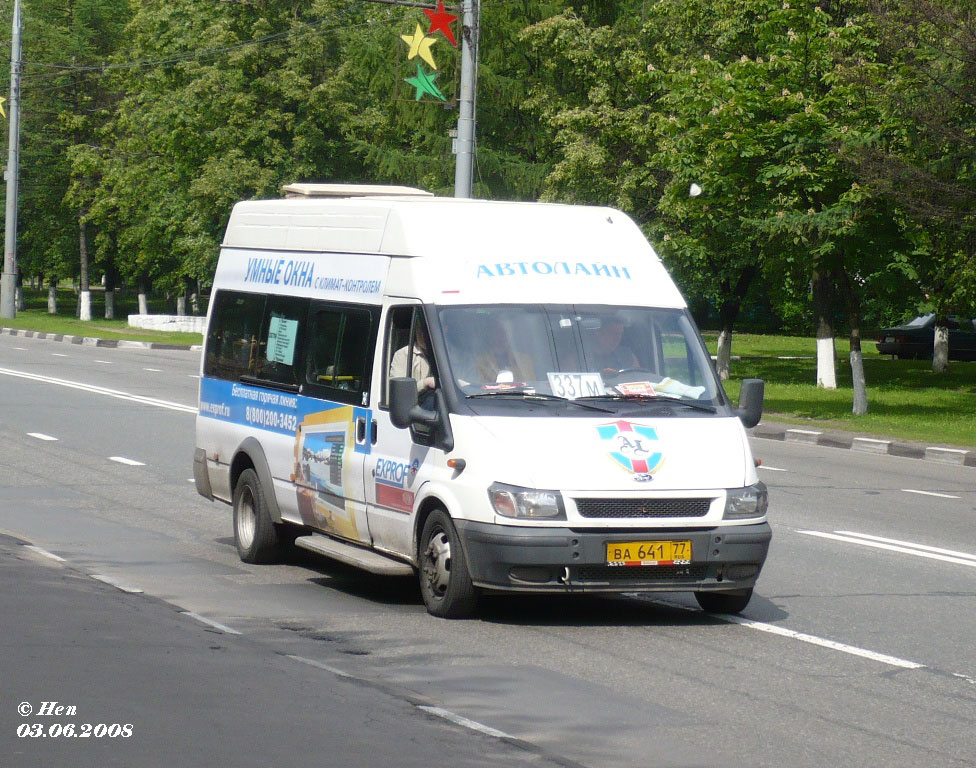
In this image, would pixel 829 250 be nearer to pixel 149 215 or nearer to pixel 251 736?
pixel 251 736

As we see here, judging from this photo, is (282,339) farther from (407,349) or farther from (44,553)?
(44,553)

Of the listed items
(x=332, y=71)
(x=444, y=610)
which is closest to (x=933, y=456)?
(x=444, y=610)

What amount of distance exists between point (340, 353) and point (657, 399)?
2.26 m

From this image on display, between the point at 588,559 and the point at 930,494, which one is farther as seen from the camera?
the point at 930,494

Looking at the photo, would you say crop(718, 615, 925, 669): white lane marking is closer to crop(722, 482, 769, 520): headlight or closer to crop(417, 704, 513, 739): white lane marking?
crop(722, 482, 769, 520): headlight

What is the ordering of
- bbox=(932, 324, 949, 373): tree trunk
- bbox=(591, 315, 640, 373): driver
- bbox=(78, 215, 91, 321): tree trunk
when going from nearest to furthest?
1. bbox=(591, 315, 640, 373): driver
2. bbox=(932, 324, 949, 373): tree trunk
3. bbox=(78, 215, 91, 321): tree trunk

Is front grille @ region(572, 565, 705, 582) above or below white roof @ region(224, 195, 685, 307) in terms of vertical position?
below

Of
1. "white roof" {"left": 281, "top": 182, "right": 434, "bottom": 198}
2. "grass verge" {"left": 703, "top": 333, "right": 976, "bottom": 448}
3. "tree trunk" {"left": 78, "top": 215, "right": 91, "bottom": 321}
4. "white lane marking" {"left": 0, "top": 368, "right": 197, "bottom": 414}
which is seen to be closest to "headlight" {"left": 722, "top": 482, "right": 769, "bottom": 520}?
"white roof" {"left": 281, "top": 182, "right": 434, "bottom": 198}

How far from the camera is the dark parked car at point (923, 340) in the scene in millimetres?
52719

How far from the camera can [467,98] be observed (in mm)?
25578

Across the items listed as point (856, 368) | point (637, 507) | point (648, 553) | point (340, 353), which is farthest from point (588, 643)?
point (856, 368)

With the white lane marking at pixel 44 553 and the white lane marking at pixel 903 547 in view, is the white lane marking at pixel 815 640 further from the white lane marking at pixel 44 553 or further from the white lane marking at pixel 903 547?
the white lane marking at pixel 44 553

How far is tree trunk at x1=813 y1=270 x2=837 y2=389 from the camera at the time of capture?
113ft

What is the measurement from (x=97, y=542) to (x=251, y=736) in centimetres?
656
